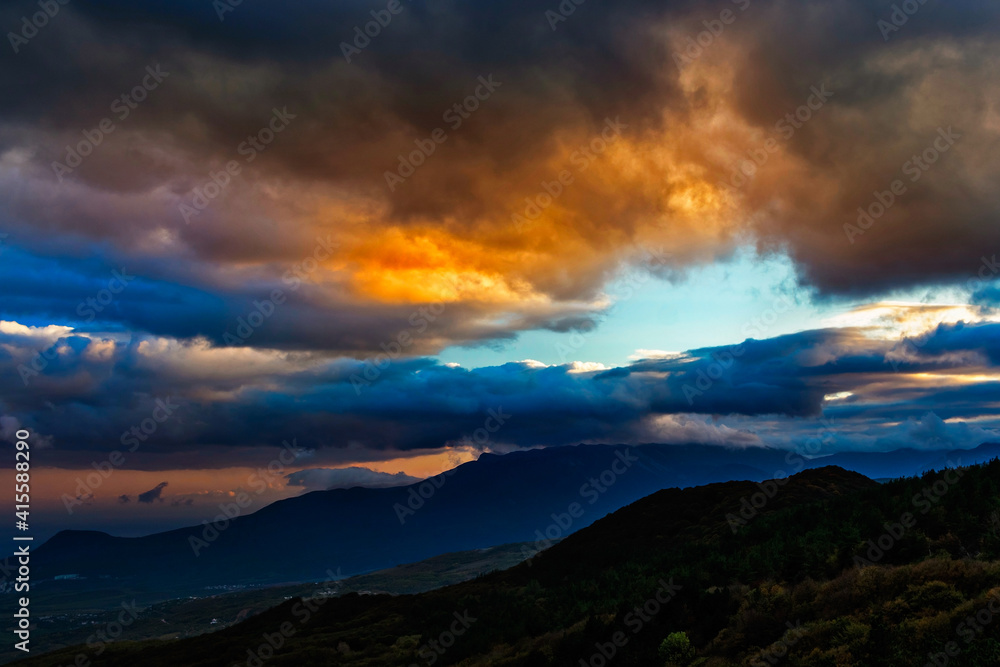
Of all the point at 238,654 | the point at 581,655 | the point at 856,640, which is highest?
the point at 856,640

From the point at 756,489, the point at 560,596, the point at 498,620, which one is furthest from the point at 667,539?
the point at 498,620

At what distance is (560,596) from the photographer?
223 feet

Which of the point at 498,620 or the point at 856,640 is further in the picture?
the point at 498,620

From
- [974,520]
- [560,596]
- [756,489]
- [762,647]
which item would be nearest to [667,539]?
[756,489]

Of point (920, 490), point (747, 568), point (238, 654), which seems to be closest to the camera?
point (747, 568)

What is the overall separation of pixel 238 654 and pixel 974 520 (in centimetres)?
7435

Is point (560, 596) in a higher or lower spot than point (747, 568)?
lower

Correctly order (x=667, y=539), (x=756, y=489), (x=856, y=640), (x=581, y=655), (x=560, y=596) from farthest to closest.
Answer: (x=756, y=489) → (x=667, y=539) → (x=560, y=596) → (x=581, y=655) → (x=856, y=640)

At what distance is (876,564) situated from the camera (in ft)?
120

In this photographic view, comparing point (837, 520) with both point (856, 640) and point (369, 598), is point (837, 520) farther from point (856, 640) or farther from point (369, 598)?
point (369, 598)

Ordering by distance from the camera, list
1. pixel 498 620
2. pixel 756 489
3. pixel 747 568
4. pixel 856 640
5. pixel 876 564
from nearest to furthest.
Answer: pixel 856 640
pixel 876 564
pixel 747 568
pixel 498 620
pixel 756 489

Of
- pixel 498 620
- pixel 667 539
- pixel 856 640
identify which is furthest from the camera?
pixel 667 539

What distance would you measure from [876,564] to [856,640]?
40.4 feet

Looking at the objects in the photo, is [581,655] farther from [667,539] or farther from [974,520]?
[667,539]
